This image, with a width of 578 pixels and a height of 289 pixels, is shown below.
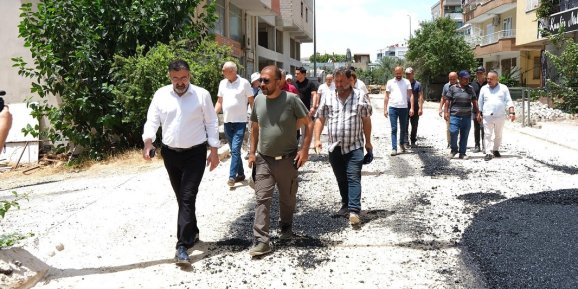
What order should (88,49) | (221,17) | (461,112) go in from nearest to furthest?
(461,112)
(88,49)
(221,17)

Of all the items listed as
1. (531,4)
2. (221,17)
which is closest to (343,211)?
(221,17)

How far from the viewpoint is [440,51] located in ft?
141

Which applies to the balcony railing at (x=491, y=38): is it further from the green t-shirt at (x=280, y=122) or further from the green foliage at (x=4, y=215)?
the green foliage at (x=4, y=215)

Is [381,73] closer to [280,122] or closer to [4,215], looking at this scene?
[280,122]

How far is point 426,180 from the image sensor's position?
8672 millimetres

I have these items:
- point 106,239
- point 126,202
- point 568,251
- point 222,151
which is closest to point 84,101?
point 222,151

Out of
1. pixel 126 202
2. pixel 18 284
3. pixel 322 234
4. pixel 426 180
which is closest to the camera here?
pixel 18 284

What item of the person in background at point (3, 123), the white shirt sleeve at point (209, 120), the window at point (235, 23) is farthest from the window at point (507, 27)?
the person in background at point (3, 123)

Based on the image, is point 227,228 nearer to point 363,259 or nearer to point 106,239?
point 106,239

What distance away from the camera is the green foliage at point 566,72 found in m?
11.8

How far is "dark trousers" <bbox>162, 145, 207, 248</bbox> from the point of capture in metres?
5.12

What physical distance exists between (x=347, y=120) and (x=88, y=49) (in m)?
7.85

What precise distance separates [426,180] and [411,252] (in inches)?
146

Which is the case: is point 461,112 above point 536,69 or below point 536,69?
below
